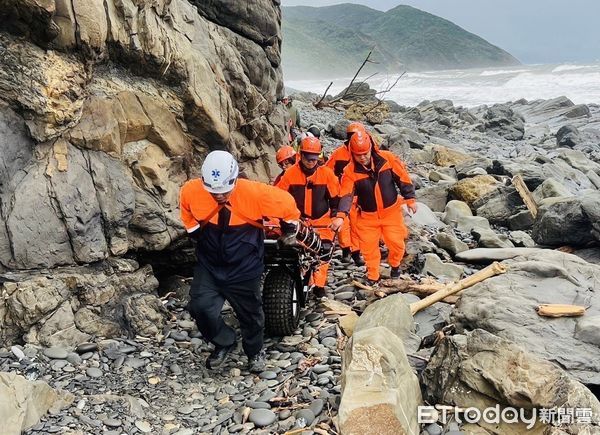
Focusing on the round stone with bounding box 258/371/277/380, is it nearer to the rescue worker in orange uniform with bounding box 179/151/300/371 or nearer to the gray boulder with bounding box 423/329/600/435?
the rescue worker in orange uniform with bounding box 179/151/300/371

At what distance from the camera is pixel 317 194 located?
6770 millimetres

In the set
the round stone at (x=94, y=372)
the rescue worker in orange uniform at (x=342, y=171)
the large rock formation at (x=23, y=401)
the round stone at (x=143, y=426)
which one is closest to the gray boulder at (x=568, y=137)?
the rescue worker in orange uniform at (x=342, y=171)

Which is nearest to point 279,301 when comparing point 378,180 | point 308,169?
point 308,169

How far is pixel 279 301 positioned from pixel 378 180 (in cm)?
223

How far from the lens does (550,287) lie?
5332 millimetres

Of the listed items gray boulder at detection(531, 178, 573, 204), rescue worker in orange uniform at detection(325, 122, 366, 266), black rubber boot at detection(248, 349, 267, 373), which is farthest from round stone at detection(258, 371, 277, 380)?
gray boulder at detection(531, 178, 573, 204)

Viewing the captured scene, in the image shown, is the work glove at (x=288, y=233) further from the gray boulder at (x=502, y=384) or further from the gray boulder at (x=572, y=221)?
the gray boulder at (x=572, y=221)

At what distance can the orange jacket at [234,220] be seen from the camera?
4.68 meters

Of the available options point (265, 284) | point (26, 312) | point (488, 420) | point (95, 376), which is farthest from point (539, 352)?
point (26, 312)

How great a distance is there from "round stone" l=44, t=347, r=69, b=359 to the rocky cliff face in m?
0.76

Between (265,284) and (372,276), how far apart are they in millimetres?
1867

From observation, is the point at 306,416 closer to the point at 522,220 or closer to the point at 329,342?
the point at 329,342

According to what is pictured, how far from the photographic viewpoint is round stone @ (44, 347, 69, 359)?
15.9 ft

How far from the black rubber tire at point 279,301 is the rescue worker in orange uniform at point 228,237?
1.40 ft
